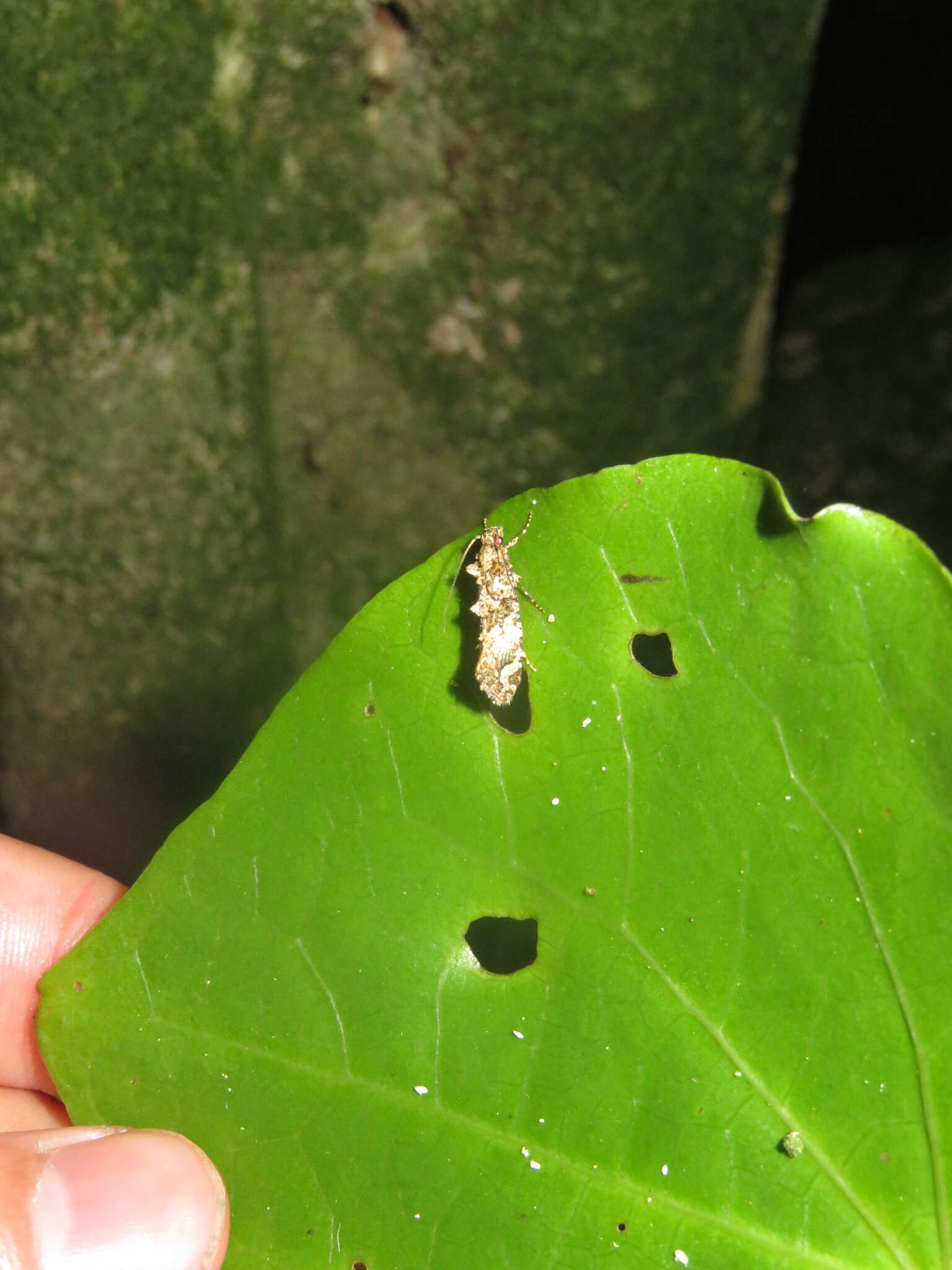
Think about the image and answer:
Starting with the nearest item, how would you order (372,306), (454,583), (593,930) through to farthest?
1. (593,930)
2. (454,583)
3. (372,306)

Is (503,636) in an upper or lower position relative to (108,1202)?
upper

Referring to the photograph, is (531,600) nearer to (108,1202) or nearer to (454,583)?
(454,583)

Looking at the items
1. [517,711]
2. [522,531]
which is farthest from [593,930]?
[522,531]

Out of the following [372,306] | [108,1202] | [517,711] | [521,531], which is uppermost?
[372,306]

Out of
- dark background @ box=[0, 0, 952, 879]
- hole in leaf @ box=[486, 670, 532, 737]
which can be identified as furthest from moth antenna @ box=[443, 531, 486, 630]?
dark background @ box=[0, 0, 952, 879]

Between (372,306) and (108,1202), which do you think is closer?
(108,1202)

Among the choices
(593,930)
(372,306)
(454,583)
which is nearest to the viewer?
(593,930)

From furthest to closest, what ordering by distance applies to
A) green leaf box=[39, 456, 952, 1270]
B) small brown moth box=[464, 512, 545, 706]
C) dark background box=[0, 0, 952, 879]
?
dark background box=[0, 0, 952, 879]
small brown moth box=[464, 512, 545, 706]
green leaf box=[39, 456, 952, 1270]

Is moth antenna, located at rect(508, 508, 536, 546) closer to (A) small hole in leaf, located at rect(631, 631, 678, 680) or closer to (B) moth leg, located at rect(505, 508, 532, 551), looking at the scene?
(B) moth leg, located at rect(505, 508, 532, 551)
